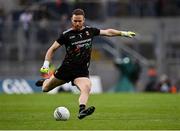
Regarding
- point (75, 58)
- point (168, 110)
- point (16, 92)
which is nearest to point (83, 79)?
point (75, 58)

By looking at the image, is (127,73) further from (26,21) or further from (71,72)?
(71,72)

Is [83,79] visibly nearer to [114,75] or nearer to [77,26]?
[77,26]

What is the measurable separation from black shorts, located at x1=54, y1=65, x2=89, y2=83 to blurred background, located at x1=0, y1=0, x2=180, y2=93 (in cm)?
1772

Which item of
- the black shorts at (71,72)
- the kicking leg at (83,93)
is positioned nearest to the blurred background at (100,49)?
the black shorts at (71,72)

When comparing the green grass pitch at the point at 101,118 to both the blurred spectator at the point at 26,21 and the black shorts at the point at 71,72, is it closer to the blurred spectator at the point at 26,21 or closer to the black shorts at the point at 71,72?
the black shorts at the point at 71,72

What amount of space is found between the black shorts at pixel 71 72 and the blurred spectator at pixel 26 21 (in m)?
18.7

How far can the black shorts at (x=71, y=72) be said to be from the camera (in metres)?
17.8

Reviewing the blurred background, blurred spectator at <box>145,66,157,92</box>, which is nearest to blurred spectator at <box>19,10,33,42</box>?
the blurred background

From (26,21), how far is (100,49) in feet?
12.1

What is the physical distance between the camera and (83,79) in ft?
58.0

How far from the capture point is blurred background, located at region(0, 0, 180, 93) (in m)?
36.8

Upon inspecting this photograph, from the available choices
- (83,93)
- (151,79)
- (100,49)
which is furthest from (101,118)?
(151,79)

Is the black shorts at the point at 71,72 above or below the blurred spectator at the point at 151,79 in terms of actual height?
above

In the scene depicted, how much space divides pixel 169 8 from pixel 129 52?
4.91m
